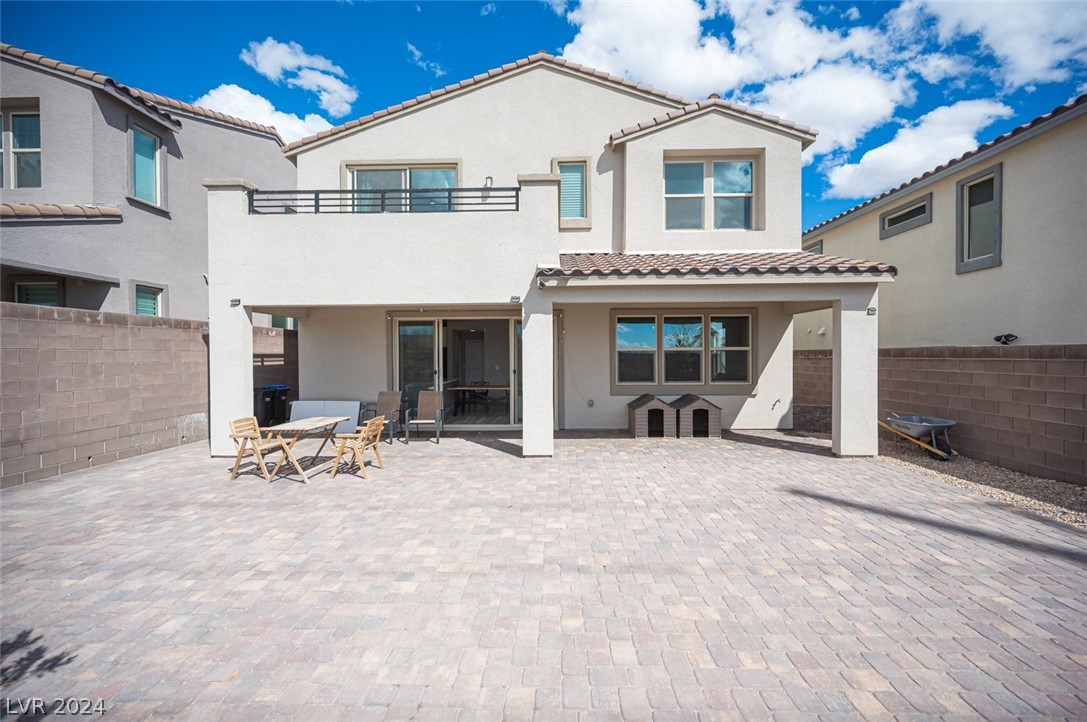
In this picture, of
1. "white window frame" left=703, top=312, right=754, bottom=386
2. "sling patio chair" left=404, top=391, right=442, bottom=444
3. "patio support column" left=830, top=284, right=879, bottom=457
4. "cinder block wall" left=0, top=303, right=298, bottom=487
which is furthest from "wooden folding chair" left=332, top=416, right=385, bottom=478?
"patio support column" left=830, top=284, right=879, bottom=457

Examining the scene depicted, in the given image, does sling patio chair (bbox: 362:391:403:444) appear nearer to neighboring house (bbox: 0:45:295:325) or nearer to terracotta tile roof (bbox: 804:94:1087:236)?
neighboring house (bbox: 0:45:295:325)

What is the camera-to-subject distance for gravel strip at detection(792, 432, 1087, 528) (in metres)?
5.47

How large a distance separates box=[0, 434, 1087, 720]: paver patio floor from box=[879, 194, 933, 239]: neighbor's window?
8.50 metres

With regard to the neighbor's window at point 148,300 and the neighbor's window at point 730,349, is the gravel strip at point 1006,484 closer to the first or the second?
the neighbor's window at point 730,349

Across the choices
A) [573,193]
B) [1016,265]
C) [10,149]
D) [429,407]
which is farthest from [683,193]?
[10,149]

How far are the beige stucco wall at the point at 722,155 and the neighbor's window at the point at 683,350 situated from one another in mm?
1791

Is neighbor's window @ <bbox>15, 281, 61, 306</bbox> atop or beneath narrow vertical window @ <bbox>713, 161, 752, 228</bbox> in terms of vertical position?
beneath

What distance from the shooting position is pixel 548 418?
810cm

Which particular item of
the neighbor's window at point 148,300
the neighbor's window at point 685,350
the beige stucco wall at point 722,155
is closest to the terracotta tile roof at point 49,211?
the neighbor's window at point 148,300

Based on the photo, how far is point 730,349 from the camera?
35.8 feet

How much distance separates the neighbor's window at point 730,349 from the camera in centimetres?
1088

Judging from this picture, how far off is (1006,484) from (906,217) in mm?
8541

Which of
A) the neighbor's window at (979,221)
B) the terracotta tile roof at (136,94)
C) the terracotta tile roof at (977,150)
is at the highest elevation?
the terracotta tile roof at (136,94)

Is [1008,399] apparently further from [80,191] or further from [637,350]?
[80,191]
